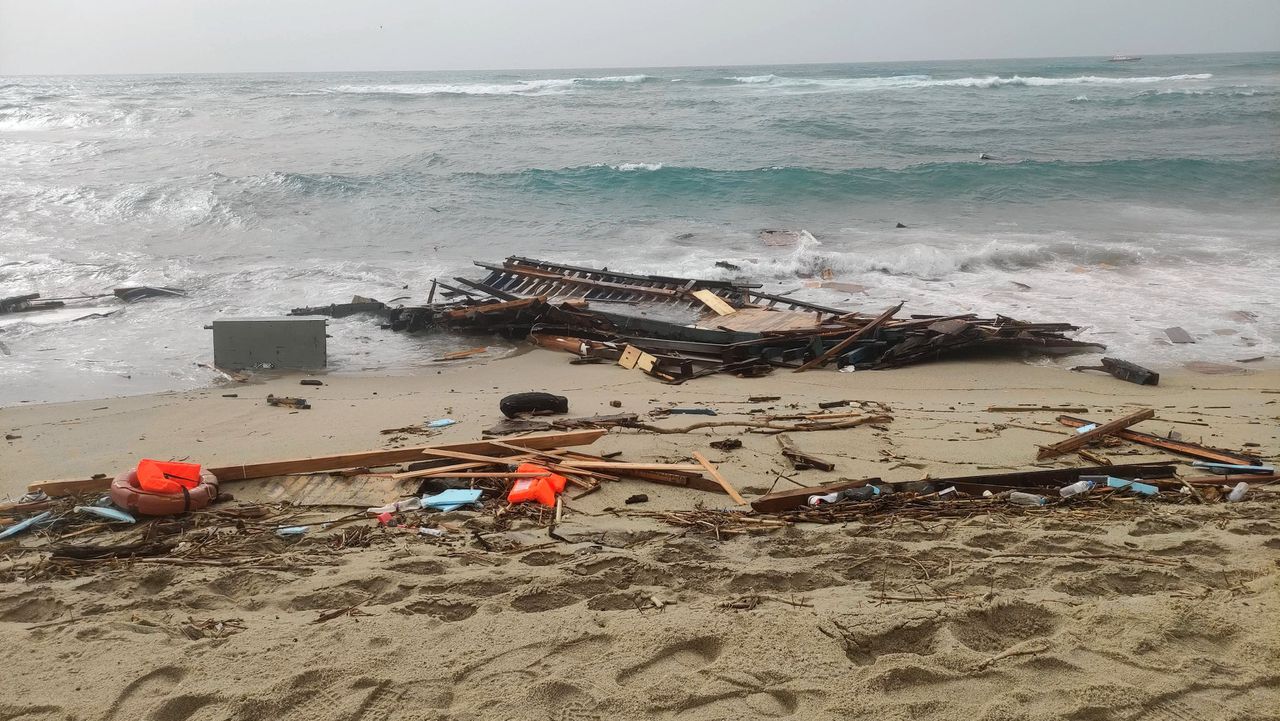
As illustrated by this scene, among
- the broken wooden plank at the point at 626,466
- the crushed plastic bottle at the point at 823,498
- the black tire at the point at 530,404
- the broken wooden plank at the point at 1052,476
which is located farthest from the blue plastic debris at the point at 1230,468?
the black tire at the point at 530,404

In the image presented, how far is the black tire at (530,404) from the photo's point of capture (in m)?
7.80

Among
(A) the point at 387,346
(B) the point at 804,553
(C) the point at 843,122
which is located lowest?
(A) the point at 387,346

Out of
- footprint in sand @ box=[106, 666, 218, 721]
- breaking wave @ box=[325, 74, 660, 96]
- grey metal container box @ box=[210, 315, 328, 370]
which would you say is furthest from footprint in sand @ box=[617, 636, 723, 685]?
breaking wave @ box=[325, 74, 660, 96]

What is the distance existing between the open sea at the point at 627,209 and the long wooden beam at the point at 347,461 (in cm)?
447

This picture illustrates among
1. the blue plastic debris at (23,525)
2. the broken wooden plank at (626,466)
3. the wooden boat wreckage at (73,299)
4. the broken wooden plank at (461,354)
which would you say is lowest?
the broken wooden plank at (461,354)

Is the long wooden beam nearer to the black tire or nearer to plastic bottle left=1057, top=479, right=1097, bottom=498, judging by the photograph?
the black tire

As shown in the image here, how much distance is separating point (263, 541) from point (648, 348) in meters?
6.14

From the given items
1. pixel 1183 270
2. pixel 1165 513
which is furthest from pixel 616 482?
pixel 1183 270

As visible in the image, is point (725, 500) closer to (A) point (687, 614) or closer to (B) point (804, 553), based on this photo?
(B) point (804, 553)

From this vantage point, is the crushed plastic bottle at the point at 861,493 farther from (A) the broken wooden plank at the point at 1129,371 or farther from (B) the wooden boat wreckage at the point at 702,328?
(A) the broken wooden plank at the point at 1129,371

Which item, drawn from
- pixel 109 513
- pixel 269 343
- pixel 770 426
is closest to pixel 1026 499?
pixel 770 426

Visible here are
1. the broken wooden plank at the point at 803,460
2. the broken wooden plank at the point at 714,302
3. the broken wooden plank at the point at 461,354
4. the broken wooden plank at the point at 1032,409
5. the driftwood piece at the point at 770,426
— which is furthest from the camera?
the broken wooden plank at the point at 714,302

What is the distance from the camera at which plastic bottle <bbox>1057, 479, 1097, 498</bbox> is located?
18.2 ft

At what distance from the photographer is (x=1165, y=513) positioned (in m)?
5.10
